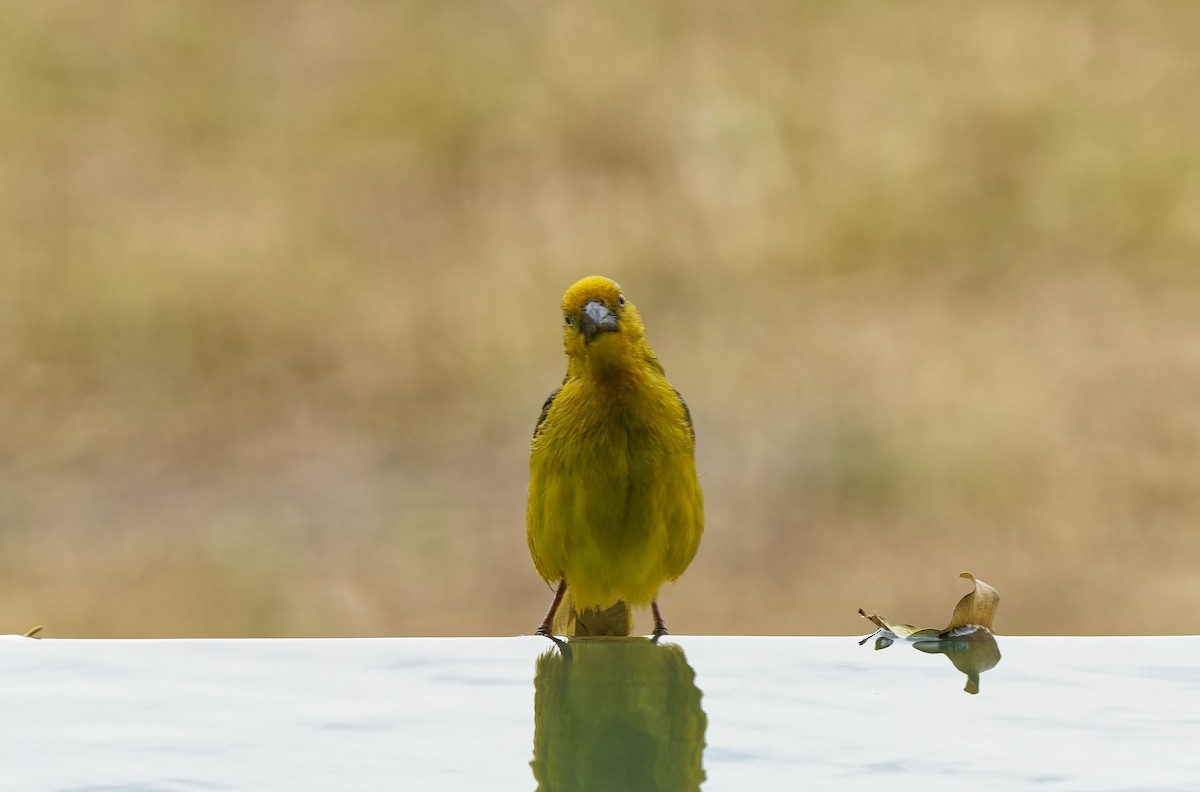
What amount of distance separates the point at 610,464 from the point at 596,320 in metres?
0.21

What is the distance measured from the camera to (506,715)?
1.52m

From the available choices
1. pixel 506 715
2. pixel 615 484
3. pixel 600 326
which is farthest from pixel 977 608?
pixel 506 715

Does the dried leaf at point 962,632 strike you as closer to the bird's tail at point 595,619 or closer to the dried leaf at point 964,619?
the dried leaf at point 964,619

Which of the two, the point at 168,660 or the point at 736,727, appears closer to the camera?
the point at 736,727

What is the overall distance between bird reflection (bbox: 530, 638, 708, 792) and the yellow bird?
26 centimetres

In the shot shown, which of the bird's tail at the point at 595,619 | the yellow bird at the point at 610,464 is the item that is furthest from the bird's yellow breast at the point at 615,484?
the bird's tail at the point at 595,619

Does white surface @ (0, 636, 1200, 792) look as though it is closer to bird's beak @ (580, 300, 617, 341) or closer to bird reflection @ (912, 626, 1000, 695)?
bird reflection @ (912, 626, 1000, 695)

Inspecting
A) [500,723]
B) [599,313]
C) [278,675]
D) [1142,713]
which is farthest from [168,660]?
[1142,713]

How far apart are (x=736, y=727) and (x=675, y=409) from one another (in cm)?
75

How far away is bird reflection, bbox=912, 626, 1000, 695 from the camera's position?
70.2 inches

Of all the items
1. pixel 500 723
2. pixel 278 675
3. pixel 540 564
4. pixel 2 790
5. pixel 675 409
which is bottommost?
pixel 2 790

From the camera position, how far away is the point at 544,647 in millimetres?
1907

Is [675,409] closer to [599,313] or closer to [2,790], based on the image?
[599,313]

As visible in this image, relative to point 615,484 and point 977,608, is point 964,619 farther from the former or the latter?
point 615,484
